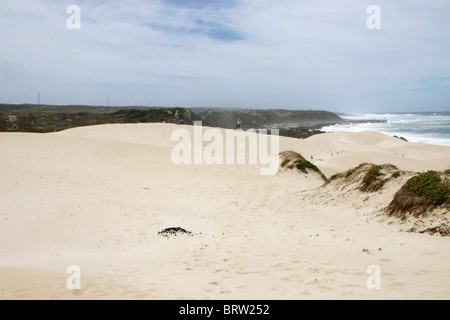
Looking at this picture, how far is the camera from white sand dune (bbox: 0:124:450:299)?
4496mm

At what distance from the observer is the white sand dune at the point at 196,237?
4.50 metres

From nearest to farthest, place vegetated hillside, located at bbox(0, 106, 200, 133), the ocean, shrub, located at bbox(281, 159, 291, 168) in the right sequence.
Result: shrub, located at bbox(281, 159, 291, 168)
vegetated hillside, located at bbox(0, 106, 200, 133)
the ocean

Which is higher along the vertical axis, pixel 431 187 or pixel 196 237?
pixel 431 187

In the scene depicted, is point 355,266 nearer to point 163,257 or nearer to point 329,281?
point 329,281

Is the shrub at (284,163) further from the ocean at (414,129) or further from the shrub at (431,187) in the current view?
the ocean at (414,129)

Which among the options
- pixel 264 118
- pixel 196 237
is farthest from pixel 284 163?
pixel 264 118

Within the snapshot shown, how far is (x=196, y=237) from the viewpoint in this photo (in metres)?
7.68

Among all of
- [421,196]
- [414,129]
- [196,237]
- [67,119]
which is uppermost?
[67,119]

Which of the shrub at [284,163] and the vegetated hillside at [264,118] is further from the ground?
the vegetated hillside at [264,118]

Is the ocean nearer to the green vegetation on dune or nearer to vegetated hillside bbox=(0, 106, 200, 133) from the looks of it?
vegetated hillside bbox=(0, 106, 200, 133)

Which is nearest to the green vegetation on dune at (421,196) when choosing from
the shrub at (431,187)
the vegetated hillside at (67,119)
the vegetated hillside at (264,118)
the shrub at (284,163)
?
the shrub at (431,187)

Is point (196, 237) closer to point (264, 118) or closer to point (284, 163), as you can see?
point (284, 163)

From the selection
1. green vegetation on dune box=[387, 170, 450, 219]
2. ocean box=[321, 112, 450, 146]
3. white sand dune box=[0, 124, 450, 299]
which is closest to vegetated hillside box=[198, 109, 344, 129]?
ocean box=[321, 112, 450, 146]
